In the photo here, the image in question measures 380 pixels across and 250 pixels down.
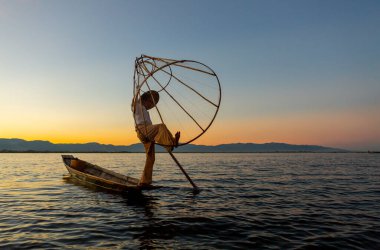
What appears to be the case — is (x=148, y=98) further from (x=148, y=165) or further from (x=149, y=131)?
(x=148, y=165)

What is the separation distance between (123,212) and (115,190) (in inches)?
191

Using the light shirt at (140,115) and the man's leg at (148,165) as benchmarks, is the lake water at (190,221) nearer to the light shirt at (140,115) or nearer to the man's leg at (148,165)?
the man's leg at (148,165)

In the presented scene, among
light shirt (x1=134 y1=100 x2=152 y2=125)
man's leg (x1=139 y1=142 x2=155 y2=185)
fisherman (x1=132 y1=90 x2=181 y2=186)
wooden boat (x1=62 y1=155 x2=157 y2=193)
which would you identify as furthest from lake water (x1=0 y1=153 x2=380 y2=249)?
light shirt (x1=134 y1=100 x2=152 y2=125)

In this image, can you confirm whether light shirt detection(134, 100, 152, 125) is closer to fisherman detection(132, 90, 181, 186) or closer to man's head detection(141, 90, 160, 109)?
fisherman detection(132, 90, 181, 186)

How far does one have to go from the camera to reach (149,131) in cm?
1399

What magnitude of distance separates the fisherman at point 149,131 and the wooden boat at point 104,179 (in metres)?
1.52

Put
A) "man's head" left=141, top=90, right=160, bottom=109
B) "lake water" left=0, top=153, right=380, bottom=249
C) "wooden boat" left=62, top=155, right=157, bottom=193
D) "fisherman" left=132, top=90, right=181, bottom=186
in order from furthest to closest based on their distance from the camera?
1. "wooden boat" left=62, top=155, right=157, bottom=193
2. "man's head" left=141, top=90, right=160, bottom=109
3. "fisherman" left=132, top=90, right=181, bottom=186
4. "lake water" left=0, top=153, right=380, bottom=249

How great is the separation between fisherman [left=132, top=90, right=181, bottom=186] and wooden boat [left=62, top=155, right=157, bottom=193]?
4.99 ft

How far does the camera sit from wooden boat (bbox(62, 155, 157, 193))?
1581 cm

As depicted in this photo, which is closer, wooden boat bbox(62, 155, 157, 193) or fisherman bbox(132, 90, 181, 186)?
Result: fisherman bbox(132, 90, 181, 186)

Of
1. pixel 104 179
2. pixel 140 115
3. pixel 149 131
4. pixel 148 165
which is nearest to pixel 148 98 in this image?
pixel 140 115

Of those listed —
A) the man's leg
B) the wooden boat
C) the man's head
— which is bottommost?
the wooden boat

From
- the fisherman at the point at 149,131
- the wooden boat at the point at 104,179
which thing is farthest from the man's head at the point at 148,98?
the wooden boat at the point at 104,179

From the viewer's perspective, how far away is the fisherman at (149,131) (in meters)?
13.5
